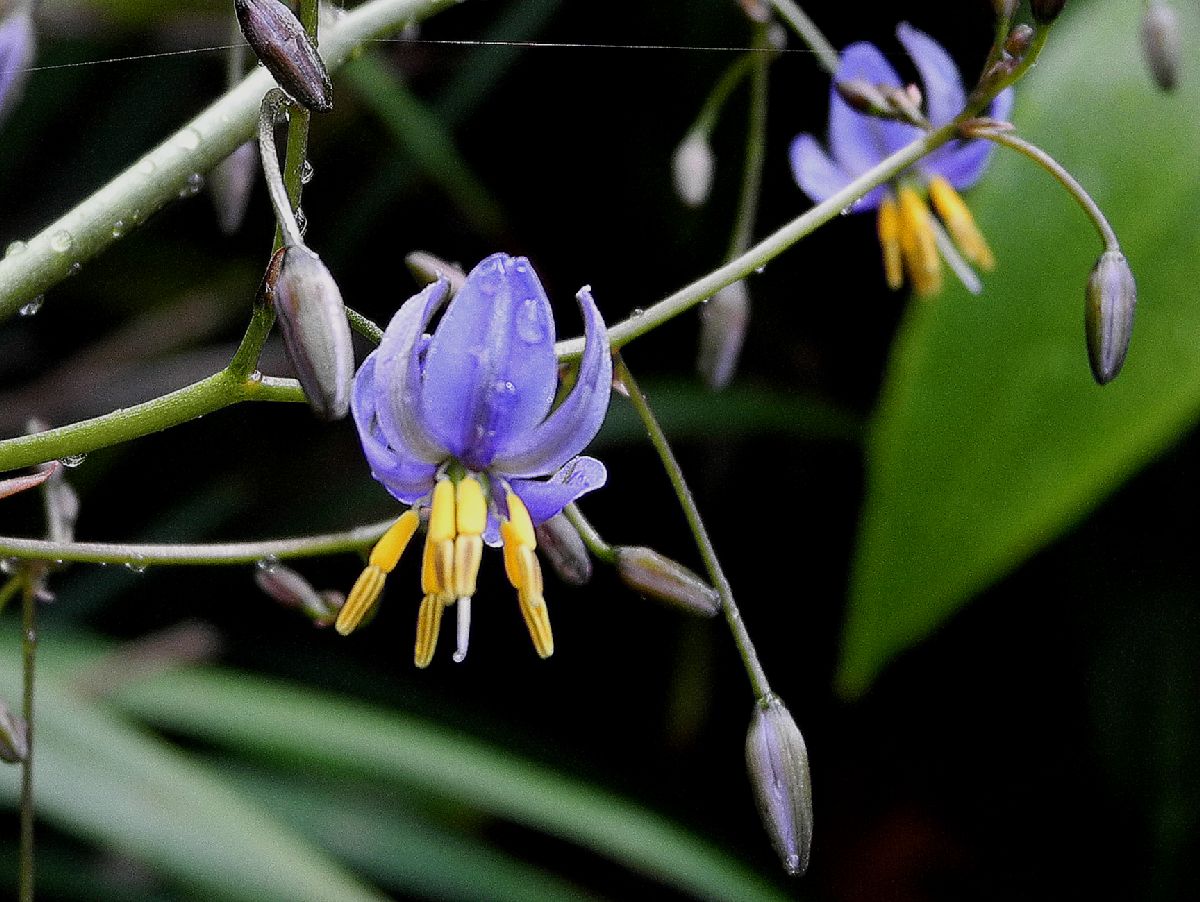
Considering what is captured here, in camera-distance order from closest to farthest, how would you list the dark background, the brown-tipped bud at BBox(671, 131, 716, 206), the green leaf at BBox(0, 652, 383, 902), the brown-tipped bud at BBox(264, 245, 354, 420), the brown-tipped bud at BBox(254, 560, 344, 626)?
the brown-tipped bud at BBox(264, 245, 354, 420), the brown-tipped bud at BBox(254, 560, 344, 626), the brown-tipped bud at BBox(671, 131, 716, 206), the green leaf at BBox(0, 652, 383, 902), the dark background

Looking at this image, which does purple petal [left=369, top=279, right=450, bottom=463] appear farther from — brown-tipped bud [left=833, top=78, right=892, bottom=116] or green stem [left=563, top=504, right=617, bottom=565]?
brown-tipped bud [left=833, top=78, right=892, bottom=116]

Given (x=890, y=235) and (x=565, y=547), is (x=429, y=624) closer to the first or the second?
(x=565, y=547)

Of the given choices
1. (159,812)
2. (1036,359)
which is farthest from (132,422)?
(1036,359)

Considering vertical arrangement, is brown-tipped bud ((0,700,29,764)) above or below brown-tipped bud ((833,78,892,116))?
below

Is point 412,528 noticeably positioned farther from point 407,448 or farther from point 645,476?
point 645,476

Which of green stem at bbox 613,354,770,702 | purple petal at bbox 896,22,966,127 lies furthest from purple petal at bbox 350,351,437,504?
purple petal at bbox 896,22,966,127

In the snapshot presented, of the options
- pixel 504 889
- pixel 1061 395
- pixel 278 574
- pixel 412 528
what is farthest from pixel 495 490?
pixel 504 889

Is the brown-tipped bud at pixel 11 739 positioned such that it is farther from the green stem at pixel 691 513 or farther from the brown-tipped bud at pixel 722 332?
the brown-tipped bud at pixel 722 332
